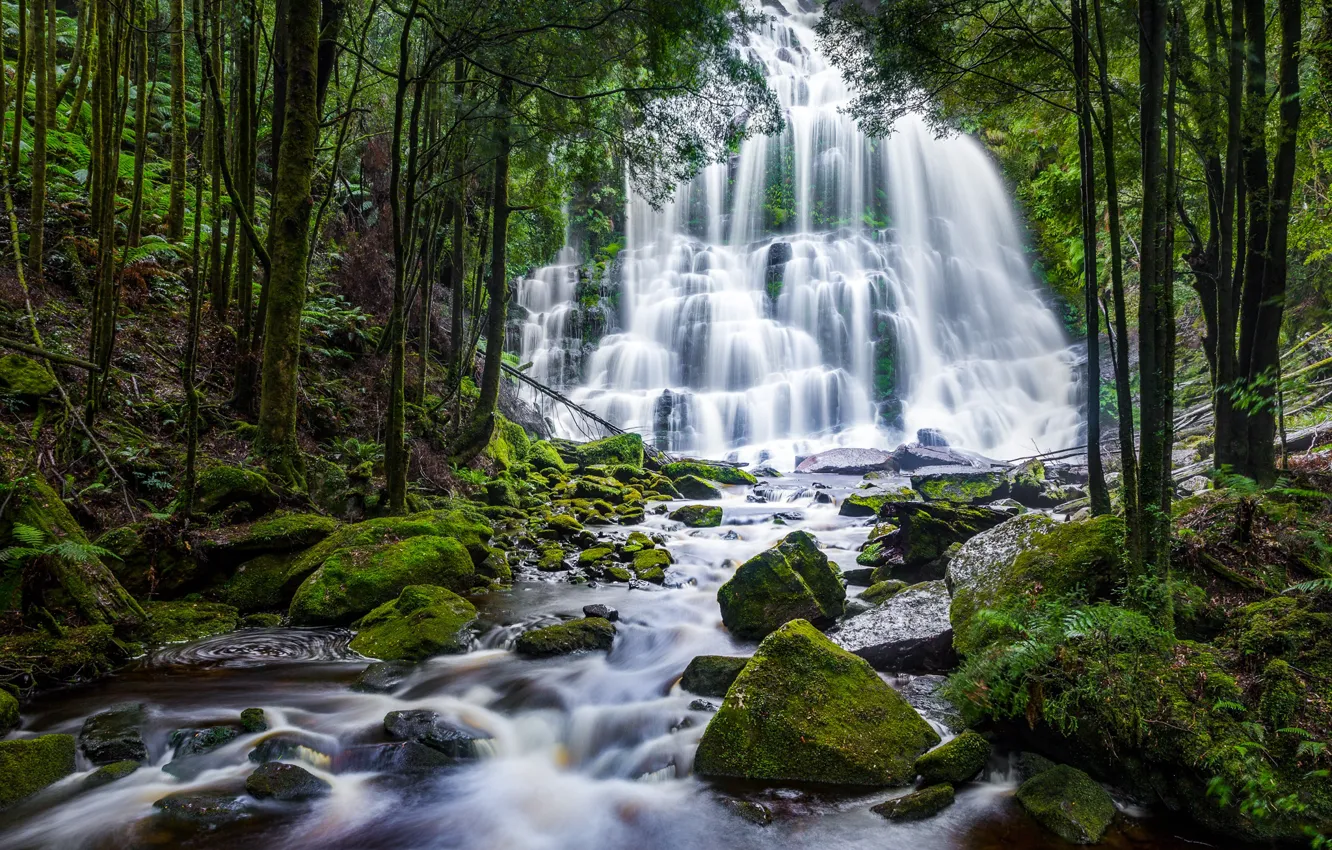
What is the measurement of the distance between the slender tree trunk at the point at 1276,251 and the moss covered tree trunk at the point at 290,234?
906cm

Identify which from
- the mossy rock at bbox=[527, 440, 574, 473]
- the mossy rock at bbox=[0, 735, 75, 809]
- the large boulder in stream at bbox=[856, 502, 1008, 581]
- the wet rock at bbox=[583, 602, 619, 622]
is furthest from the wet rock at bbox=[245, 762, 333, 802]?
the mossy rock at bbox=[527, 440, 574, 473]

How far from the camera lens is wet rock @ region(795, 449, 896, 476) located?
18.1 meters

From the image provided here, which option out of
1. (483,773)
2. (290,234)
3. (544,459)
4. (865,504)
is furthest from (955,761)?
(544,459)

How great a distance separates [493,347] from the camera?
34.6 ft

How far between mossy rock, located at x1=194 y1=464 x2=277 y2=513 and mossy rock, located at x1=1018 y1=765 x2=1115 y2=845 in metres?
6.87

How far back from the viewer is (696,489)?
1471 centimetres

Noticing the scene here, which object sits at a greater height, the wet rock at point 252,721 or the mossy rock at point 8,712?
the mossy rock at point 8,712

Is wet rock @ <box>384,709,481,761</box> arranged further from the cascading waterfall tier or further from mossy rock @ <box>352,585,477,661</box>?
the cascading waterfall tier

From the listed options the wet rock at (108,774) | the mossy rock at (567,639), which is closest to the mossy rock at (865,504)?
the mossy rock at (567,639)

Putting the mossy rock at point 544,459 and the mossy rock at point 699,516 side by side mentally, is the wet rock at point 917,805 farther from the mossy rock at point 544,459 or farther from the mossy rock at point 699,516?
the mossy rock at point 544,459

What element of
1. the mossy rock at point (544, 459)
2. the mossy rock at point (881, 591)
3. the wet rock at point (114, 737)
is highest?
the mossy rock at point (544, 459)

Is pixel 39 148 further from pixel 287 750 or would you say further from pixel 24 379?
pixel 287 750

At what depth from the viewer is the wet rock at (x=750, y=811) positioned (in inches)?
137

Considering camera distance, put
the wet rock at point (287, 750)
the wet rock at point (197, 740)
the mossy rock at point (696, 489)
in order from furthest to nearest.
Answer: the mossy rock at point (696, 489) < the wet rock at point (287, 750) < the wet rock at point (197, 740)
